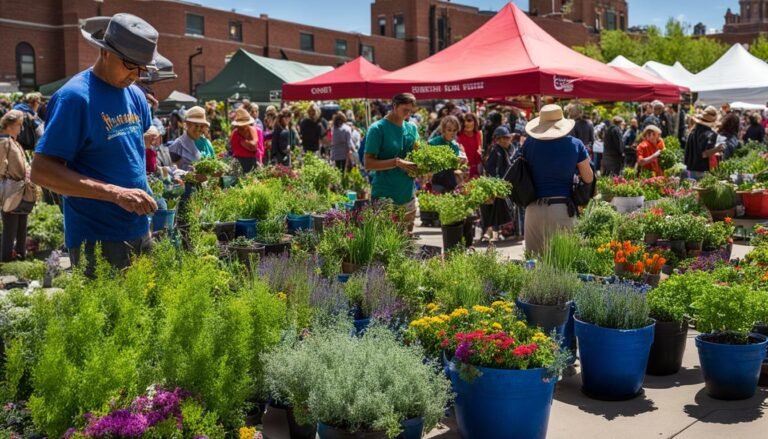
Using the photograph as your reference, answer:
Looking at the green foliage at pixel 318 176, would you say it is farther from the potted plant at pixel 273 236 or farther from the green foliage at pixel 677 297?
the green foliage at pixel 677 297

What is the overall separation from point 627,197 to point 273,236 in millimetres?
5849

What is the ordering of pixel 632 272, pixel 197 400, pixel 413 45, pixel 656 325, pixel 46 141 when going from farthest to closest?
pixel 413 45
pixel 632 272
pixel 656 325
pixel 46 141
pixel 197 400

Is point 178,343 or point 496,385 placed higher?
point 178,343

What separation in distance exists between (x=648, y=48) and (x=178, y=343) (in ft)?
223

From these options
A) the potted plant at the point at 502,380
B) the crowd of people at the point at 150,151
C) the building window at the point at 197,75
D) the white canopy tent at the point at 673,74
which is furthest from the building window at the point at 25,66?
the potted plant at the point at 502,380

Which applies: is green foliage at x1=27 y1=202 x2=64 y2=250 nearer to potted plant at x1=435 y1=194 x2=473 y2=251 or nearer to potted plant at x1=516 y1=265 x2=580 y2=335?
potted plant at x1=435 y1=194 x2=473 y2=251

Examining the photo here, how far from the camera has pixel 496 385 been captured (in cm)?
386

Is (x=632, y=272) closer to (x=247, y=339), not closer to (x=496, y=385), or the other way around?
(x=496, y=385)

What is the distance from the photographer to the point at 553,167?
276 inches

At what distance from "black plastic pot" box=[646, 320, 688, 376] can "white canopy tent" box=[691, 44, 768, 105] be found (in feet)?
64.0

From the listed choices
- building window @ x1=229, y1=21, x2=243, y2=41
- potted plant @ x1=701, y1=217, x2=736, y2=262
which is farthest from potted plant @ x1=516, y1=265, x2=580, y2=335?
building window @ x1=229, y1=21, x2=243, y2=41

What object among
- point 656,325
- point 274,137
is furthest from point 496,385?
point 274,137

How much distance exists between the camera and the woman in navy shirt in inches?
→ 274

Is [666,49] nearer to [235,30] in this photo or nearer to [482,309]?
[235,30]
